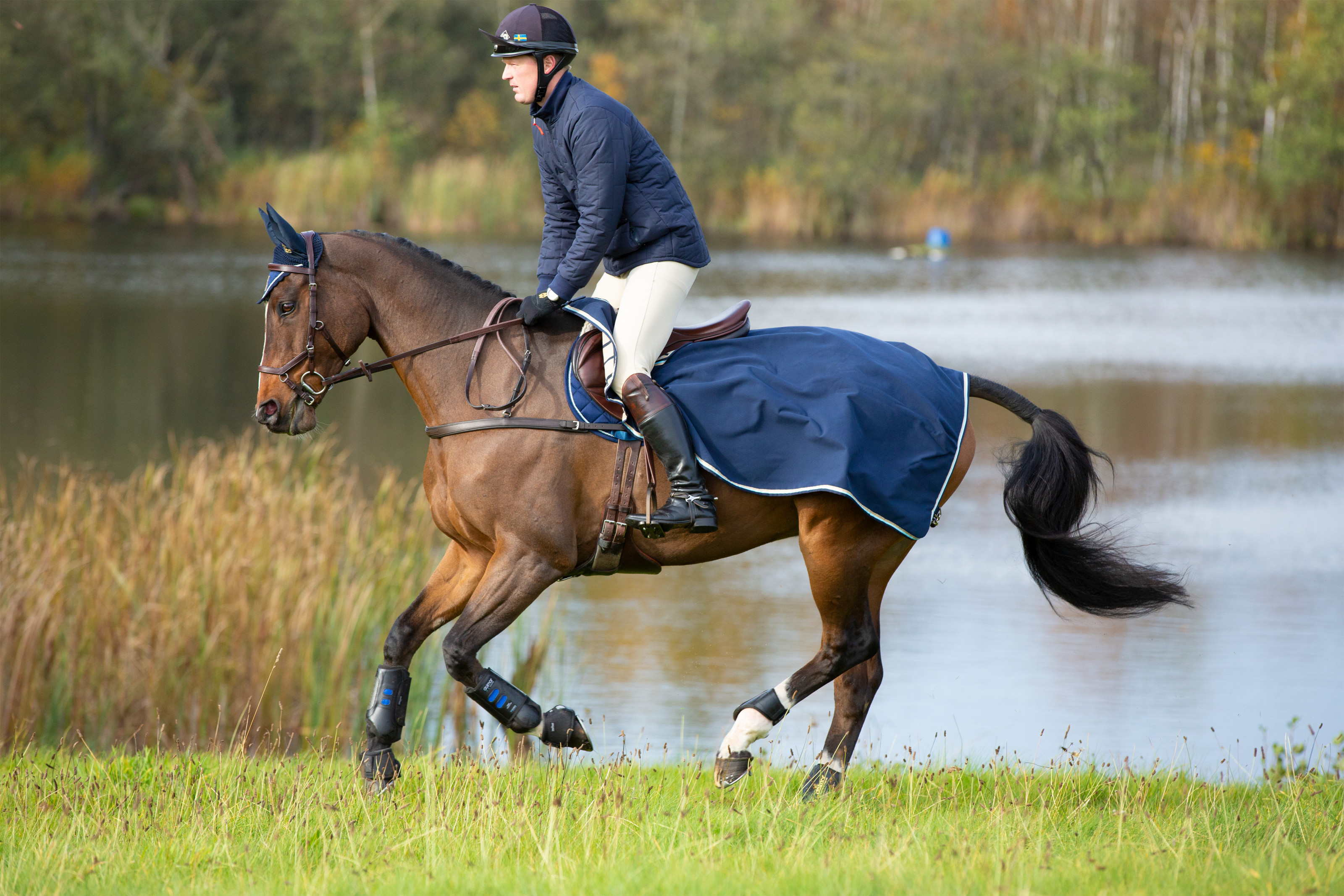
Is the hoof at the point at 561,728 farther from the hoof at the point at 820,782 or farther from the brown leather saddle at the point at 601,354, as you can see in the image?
the brown leather saddle at the point at 601,354

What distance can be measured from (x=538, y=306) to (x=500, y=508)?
67 centimetres

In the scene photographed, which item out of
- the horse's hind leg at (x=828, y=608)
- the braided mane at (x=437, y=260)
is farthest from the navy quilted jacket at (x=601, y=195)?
the horse's hind leg at (x=828, y=608)

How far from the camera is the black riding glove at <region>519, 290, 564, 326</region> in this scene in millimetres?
4500

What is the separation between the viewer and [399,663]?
4.53m

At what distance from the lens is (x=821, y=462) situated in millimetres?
4504

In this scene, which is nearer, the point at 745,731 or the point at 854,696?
the point at 745,731

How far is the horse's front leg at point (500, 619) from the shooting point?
14.4 ft

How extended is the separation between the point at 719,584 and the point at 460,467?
5.86 m

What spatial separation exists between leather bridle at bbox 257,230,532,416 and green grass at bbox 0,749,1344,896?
1.22m

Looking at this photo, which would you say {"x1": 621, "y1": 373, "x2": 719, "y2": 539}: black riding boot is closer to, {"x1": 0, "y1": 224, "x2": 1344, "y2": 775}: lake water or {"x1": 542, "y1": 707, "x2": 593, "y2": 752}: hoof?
{"x1": 542, "y1": 707, "x2": 593, "y2": 752}: hoof

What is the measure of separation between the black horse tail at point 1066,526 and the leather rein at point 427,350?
153cm

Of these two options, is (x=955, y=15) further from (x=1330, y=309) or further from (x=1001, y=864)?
(x=1001, y=864)

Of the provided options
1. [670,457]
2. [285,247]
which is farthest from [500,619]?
[285,247]

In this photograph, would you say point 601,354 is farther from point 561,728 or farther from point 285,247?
point 561,728
